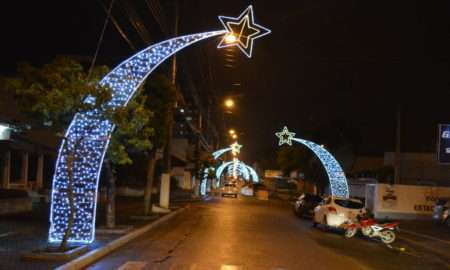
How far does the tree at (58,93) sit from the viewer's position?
46.0 feet

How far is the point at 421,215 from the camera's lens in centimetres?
3531

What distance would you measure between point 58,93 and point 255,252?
21.8 feet

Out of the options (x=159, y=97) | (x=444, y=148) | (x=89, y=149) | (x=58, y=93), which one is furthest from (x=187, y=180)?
(x=58, y=93)

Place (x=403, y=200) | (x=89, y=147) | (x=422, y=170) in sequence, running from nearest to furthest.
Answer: (x=89, y=147)
(x=403, y=200)
(x=422, y=170)

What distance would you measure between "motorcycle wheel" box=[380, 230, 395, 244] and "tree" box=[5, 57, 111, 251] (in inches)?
453

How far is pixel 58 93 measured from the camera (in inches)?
549

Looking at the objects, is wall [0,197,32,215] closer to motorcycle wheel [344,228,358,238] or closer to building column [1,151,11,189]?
building column [1,151,11,189]

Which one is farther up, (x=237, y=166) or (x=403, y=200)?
(x=237, y=166)

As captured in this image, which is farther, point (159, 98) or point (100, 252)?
point (159, 98)

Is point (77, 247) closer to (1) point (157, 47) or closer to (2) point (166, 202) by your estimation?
(1) point (157, 47)

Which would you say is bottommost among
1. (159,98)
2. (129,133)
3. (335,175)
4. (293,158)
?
(335,175)

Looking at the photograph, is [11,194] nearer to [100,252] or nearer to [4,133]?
[4,133]

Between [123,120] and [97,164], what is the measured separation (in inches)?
70.2

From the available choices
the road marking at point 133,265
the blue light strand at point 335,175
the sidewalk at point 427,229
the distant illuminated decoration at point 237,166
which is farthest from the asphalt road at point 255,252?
the distant illuminated decoration at point 237,166
